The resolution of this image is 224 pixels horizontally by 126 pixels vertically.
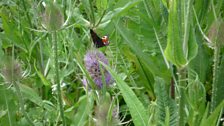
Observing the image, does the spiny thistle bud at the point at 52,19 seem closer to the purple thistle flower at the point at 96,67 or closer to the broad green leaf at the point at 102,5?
the purple thistle flower at the point at 96,67

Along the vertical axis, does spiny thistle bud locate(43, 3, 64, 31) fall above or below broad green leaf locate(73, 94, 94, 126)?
above

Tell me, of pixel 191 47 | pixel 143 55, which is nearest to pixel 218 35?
pixel 191 47

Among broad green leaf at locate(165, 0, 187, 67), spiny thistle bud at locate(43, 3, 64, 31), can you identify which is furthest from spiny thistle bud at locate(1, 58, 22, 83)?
broad green leaf at locate(165, 0, 187, 67)

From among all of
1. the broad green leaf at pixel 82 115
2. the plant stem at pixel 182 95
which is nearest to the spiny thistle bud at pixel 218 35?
the plant stem at pixel 182 95

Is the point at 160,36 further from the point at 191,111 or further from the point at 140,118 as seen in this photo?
the point at 140,118

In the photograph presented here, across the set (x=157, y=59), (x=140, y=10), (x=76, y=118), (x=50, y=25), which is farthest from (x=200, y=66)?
(x=50, y=25)

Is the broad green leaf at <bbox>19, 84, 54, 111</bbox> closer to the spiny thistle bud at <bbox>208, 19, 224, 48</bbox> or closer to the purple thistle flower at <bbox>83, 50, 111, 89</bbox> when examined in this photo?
the purple thistle flower at <bbox>83, 50, 111, 89</bbox>

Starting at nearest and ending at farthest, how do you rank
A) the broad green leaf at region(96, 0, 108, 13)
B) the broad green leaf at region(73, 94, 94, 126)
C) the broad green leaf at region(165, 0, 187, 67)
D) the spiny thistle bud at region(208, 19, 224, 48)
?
the broad green leaf at region(165, 0, 187, 67) < the spiny thistle bud at region(208, 19, 224, 48) < the broad green leaf at region(73, 94, 94, 126) < the broad green leaf at region(96, 0, 108, 13)
